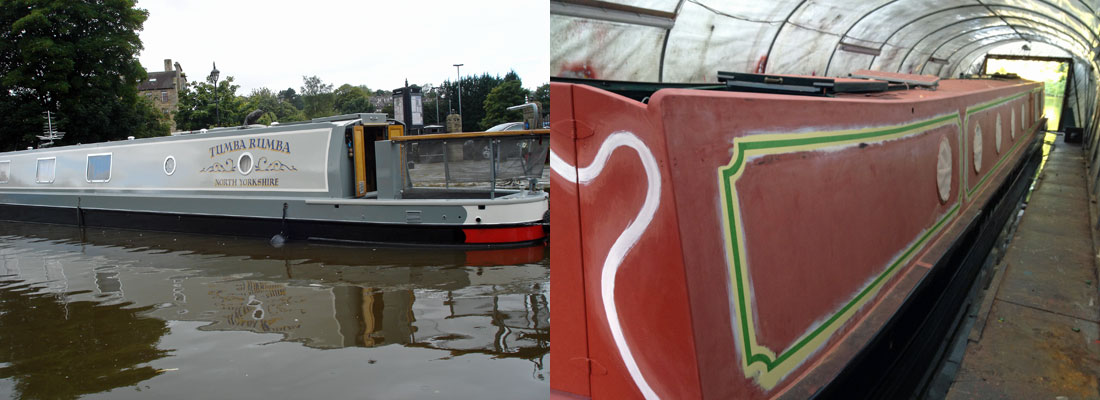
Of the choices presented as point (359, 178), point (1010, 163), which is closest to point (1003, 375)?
point (1010, 163)

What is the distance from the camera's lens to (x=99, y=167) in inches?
416

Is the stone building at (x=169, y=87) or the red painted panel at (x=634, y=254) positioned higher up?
the stone building at (x=169, y=87)

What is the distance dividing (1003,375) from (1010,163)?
4.80 metres

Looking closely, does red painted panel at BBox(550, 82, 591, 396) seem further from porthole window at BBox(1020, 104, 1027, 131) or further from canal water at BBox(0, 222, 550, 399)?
porthole window at BBox(1020, 104, 1027, 131)

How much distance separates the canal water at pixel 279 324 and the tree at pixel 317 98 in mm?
51936

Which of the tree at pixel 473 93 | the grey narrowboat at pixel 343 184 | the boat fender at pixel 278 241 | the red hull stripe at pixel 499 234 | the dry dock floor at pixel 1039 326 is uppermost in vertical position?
the tree at pixel 473 93

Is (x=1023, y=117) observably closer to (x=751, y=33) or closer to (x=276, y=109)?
(x=751, y=33)

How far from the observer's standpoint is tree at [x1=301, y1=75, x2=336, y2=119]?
190ft

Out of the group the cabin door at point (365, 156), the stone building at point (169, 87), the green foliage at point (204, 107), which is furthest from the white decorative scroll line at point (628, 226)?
the stone building at point (169, 87)

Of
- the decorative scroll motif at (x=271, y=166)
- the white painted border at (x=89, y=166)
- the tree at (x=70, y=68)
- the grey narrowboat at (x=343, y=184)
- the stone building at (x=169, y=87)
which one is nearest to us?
the grey narrowboat at (x=343, y=184)

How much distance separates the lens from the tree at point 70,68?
10.6m

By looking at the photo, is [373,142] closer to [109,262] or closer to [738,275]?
[109,262]

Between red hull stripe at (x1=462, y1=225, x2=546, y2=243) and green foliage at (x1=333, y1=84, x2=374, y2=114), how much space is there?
4178 centimetres

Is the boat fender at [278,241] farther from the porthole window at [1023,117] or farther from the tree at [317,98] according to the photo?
the tree at [317,98]
